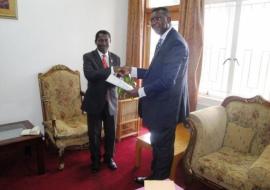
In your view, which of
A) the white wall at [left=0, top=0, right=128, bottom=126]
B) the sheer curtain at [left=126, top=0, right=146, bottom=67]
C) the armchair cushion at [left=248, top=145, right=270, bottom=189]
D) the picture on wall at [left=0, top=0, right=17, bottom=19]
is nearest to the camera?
the armchair cushion at [left=248, top=145, right=270, bottom=189]

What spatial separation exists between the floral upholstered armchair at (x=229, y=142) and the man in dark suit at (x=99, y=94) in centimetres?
83

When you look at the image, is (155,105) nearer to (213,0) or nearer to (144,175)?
(144,175)

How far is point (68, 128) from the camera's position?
2.63 meters

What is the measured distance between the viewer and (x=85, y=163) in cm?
271

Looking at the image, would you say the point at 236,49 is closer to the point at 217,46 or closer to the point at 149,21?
the point at 217,46

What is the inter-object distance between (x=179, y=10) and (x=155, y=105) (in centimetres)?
165

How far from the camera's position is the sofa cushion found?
2.20 m

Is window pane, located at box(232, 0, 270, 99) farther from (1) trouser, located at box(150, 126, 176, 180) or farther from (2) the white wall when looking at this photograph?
(2) the white wall

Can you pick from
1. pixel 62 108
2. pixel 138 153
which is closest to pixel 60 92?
pixel 62 108

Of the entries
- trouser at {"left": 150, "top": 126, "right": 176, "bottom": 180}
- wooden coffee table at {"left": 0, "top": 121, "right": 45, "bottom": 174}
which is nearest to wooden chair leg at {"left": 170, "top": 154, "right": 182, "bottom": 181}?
trouser at {"left": 150, "top": 126, "right": 176, "bottom": 180}

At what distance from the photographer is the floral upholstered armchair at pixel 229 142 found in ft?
6.20

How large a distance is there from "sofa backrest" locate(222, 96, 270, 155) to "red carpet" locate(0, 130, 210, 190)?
2.23 feet

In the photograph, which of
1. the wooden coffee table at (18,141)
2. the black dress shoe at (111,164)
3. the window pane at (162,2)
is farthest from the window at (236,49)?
the wooden coffee table at (18,141)

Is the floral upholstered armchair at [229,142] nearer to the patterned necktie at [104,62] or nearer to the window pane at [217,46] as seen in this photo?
the window pane at [217,46]
